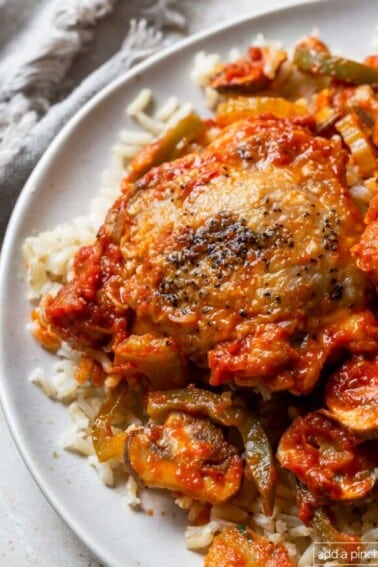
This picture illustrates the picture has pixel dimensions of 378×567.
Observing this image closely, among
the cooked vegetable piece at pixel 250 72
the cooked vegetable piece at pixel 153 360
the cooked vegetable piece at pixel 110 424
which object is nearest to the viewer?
the cooked vegetable piece at pixel 153 360

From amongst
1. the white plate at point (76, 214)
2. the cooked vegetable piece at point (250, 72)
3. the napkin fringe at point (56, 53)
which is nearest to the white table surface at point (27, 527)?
the white plate at point (76, 214)

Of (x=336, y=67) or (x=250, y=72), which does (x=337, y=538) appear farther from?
(x=250, y=72)

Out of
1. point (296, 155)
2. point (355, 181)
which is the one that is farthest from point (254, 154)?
point (355, 181)

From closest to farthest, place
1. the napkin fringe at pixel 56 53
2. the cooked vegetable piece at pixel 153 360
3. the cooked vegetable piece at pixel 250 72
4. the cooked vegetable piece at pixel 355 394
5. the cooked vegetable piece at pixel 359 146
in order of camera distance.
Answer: the cooked vegetable piece at pixel 355 394, the cooked vegetable piece at pixel 153 360, the cooked vegetable piece at pixel 359 146, the cooked vegetable piece at pixel 250 72, the napkin fringe at pixel 56 53

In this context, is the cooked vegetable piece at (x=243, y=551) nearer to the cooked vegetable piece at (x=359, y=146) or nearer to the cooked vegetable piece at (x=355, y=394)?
the cooked vegetable piece at (x=355, y=394)

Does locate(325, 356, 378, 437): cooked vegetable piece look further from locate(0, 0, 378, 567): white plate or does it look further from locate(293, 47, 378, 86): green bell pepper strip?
locate(293, 47, 378, 86): green bell pepper strip

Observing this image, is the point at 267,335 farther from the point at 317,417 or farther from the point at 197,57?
the point at 197,57

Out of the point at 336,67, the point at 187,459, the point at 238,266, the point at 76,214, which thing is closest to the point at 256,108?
the point at 336,67
